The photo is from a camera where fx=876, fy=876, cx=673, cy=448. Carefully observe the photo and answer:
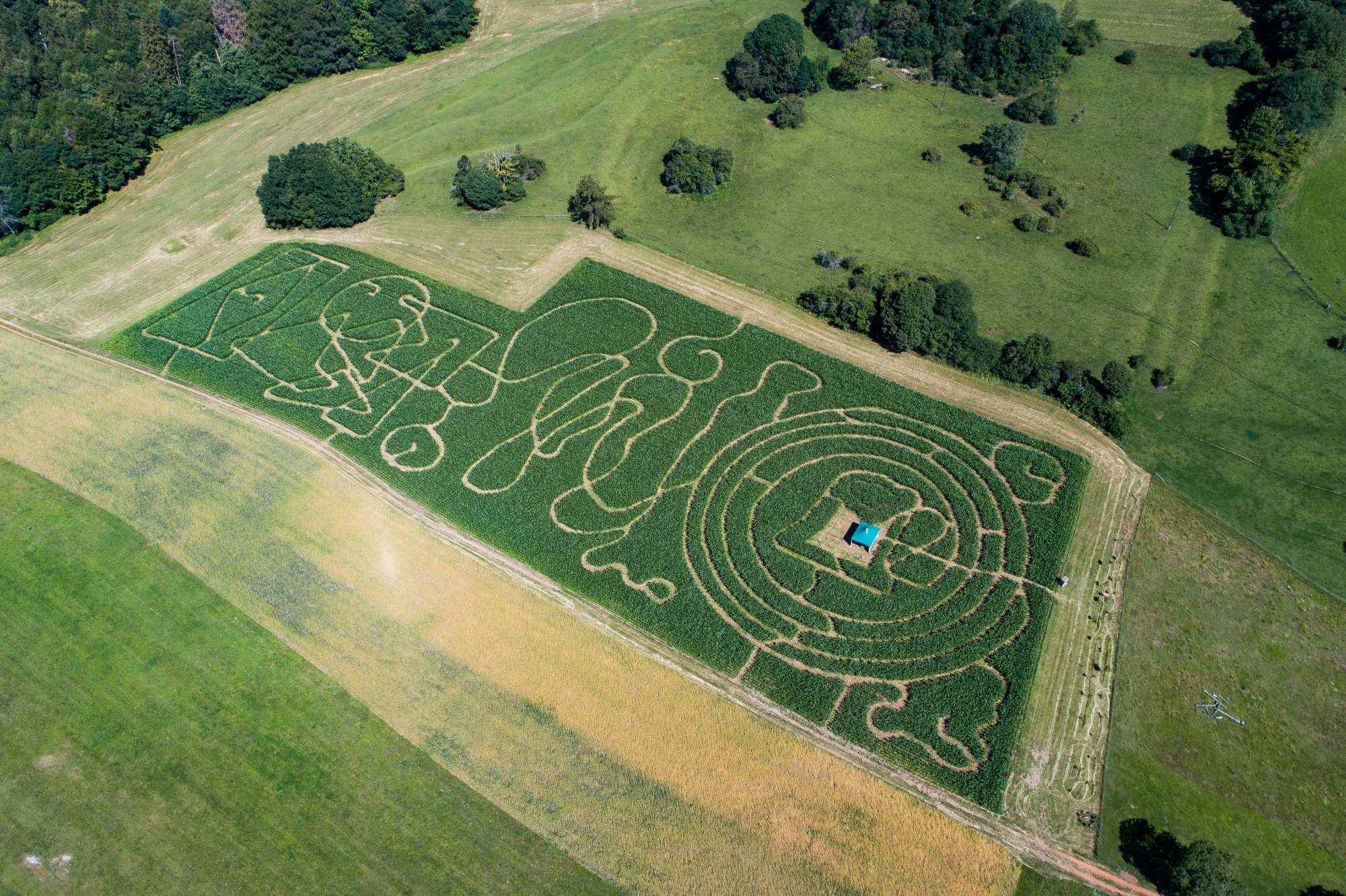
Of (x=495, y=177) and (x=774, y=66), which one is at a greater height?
(x=774, y=66)

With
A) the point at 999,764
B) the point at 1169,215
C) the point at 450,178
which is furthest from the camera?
the point at 450,178

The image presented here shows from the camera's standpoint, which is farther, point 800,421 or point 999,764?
point 800,421

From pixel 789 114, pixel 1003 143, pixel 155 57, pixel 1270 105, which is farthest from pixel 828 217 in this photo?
pixel 155 57

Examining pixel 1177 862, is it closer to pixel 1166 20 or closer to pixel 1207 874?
pixel 1207 874

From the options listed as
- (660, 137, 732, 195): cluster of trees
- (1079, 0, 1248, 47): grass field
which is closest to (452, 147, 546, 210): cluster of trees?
(660, 137, 732, 195): cluster of trees

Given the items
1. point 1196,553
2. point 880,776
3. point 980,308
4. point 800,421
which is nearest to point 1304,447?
point 1196,553

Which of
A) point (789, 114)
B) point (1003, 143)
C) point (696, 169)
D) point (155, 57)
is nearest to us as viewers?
point (696, 169)

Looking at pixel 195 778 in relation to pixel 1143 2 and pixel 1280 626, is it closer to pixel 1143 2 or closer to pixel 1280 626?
pixel 1280 626

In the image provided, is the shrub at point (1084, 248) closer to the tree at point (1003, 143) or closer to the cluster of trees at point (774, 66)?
the tree at point (1003, 143)
